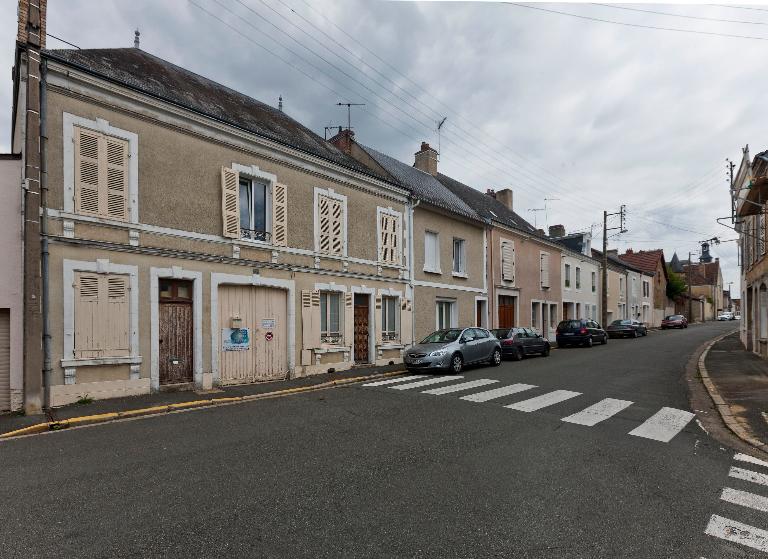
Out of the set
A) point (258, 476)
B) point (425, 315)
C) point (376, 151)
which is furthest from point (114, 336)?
point (376, 151)

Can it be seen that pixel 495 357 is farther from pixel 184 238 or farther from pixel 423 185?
pixel 184 238

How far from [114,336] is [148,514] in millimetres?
6377

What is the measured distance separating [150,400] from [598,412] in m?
8.38

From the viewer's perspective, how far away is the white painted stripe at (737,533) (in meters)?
3.58

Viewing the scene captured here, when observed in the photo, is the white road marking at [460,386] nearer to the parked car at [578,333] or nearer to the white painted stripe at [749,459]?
the white painted stripe at [749,459]

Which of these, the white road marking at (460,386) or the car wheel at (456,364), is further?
the car wheel at (456,364)

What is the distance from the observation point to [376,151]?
21.2 m

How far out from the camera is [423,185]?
20.7m

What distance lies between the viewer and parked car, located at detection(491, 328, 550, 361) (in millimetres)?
17689

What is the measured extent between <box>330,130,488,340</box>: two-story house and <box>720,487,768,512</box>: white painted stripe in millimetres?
12907

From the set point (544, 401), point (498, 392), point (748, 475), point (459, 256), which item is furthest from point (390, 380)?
point (459, 256)

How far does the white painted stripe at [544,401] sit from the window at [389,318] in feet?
23.4

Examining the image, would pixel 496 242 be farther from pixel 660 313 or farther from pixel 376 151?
A: pixel 660 313

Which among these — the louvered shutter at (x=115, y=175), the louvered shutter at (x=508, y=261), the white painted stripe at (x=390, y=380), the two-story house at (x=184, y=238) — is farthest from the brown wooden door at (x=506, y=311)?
the louvered shutter at (x=115, y=175)
